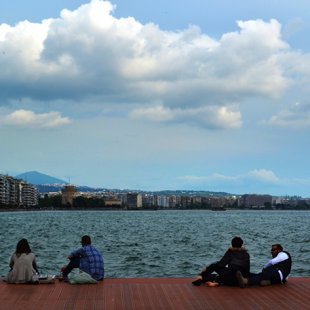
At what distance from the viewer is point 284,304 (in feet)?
38.3

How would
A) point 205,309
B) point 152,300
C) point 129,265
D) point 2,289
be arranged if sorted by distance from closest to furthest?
point 205,309
point 152,300
point 2,289
point 129,265


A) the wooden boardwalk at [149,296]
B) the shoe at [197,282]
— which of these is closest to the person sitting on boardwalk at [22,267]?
the wooden boardwalk at [149,296]

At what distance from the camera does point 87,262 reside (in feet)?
47.3

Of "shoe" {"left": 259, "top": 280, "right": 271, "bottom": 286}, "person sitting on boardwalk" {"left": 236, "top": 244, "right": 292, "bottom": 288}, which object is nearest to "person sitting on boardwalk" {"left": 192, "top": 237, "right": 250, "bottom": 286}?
"person sitting on boardwalk" {"left": 236, "top": 244, "right": 292, "bottom": 288}

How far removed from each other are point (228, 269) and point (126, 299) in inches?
105

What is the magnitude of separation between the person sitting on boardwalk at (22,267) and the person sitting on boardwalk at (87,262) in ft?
2.94

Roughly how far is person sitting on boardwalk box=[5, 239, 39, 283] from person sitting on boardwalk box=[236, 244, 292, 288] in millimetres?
4719

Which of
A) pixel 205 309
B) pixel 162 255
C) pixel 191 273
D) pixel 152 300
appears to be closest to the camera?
pixel 205 309

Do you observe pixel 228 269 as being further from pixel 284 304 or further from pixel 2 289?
pixel 2 289

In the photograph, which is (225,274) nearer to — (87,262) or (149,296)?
(149,296)

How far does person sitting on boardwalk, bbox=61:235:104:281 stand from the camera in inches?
567

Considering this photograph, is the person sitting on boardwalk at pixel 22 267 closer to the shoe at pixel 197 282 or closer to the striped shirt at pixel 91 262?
the striped shirt at pixel 91 262

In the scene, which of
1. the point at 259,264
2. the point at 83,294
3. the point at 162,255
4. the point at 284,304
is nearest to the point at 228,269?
the point at 284,304

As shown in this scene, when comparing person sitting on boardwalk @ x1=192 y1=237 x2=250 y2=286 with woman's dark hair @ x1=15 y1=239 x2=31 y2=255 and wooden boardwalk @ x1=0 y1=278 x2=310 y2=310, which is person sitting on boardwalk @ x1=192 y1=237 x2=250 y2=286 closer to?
wooden boardwalk @ x1=0 y1=278 x2=310 y2=310
